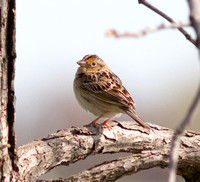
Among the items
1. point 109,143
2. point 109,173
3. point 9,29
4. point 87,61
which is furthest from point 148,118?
point 9,29

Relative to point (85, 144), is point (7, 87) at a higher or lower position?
higher

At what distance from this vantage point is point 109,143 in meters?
4.38

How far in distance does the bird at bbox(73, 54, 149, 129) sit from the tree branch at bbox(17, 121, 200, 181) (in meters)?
1.03

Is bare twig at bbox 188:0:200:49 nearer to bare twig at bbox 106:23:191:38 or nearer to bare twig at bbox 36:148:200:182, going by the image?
bare twig at bbox 106:23:191:38

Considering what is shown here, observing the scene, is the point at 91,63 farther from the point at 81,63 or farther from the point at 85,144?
the point at 85,144

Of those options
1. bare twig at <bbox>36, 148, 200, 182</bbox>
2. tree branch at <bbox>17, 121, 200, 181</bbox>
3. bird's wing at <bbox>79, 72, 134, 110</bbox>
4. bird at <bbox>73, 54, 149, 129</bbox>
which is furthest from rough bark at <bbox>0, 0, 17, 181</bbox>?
bird's wing at <bbox>79, 72, 134, 110</bbox>

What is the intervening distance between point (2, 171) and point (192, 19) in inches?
93.5

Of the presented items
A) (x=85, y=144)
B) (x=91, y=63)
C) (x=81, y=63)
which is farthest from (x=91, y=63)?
(x=85, y=144)

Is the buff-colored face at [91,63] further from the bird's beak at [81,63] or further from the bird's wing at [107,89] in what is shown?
the bird's wing at [107,89]

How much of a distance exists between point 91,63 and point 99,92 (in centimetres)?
98

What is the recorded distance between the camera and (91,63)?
736 cm

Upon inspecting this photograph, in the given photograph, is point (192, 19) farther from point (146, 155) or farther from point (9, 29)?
point (146, 155)

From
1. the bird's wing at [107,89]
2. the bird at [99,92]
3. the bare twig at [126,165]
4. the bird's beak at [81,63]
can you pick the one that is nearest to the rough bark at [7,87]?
the bare twig at [126,165]

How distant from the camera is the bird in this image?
20.6 ft
